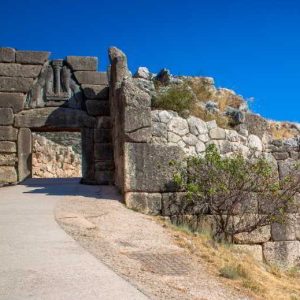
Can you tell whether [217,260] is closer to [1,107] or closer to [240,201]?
[240,201]

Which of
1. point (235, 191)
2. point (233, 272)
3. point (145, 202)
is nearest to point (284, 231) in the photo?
point (235, 191)

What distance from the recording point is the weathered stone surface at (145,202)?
8289 mm

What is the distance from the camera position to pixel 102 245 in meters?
5.74

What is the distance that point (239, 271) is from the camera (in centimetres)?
542

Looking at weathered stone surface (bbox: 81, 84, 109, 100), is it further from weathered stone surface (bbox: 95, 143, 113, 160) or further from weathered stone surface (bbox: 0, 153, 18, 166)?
weathered stone surface (bbox: 0, 153, 18, 166)

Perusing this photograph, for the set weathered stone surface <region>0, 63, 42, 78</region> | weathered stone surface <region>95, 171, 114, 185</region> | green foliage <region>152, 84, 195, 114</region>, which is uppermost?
weathered stone surface <region>0, 63, 42, 78</region>

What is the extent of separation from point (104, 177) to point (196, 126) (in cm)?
369

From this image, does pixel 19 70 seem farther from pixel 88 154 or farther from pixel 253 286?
pixel 253 286

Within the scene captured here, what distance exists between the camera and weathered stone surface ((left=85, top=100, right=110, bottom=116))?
13250mm

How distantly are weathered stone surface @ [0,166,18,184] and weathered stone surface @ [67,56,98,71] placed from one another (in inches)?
130

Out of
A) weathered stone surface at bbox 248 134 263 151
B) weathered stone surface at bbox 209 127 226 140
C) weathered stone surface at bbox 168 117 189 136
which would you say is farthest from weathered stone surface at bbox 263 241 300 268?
weathered stone surface at bbox 248 134 263 151

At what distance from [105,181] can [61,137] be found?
40.2 feet

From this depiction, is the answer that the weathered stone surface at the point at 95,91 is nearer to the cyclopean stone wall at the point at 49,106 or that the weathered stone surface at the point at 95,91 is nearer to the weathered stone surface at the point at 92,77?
the cyclopean stone wall at the point at 49,106

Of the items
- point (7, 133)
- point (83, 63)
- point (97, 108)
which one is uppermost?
point (83, 63)
